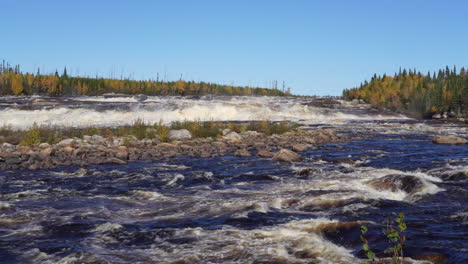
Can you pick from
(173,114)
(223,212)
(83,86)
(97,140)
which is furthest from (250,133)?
(83,86)

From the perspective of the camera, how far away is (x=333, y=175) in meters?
11.5

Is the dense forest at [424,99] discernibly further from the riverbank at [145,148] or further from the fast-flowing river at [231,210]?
the fast-flowing river at [231,210]

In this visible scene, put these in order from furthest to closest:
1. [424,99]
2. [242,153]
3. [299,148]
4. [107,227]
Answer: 1. [424,99]
2. [299,148]
3. [242,153]
4. [107,227]

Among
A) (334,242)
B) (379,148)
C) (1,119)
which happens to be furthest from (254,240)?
(1,119)

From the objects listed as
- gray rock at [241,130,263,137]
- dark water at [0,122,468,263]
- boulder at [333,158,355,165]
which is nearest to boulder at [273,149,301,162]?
dark water at [0,122,468,263]

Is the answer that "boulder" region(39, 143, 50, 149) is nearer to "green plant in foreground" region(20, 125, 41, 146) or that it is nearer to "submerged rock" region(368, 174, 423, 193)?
"green plant in foreground" region(20, 125, 41, 146)

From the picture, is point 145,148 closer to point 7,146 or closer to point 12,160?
point 12,160

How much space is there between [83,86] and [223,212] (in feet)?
197

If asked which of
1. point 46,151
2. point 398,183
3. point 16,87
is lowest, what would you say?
point 46,151

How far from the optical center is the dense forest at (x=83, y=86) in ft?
179

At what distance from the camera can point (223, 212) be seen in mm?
8047

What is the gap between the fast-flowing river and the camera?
5906 millimetres

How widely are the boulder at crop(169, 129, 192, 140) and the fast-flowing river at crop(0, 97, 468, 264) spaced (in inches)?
159

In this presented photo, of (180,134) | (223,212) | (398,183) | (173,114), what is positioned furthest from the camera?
(173,114)
